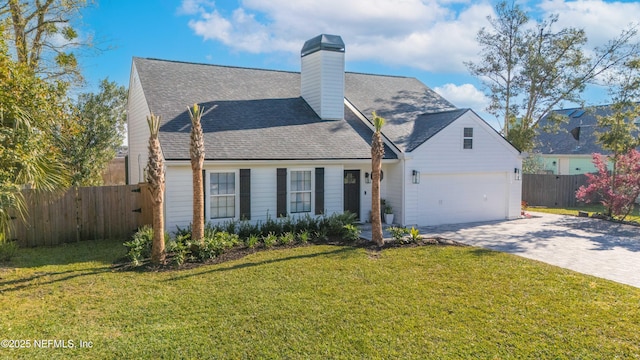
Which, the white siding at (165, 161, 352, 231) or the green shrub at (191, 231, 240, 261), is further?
the white siding at (165, 161, 352, 231)

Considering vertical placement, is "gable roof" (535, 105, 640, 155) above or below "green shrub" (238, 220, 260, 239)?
above

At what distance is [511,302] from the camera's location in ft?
24.2

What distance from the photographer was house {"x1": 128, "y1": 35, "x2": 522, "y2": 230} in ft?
42.2

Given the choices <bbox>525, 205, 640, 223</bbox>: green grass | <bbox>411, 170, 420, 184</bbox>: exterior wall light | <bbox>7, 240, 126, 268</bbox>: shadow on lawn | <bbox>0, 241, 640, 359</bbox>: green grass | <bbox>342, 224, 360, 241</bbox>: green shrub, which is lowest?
<bbox>0, 241, 640, 359</bbox>: green grass

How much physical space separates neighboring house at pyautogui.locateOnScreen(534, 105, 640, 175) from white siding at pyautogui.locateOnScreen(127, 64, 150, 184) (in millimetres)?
24807

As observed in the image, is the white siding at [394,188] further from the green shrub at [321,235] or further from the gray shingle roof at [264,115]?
the green shrub at [321,235]

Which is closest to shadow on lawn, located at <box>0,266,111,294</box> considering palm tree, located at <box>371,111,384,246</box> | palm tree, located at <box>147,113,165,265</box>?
palm tree, located at <box>147,113,165,265</box>

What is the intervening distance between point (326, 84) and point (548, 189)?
14.3 meters

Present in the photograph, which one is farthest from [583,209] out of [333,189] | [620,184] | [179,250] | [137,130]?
[137,130]

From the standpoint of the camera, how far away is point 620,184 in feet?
55.1

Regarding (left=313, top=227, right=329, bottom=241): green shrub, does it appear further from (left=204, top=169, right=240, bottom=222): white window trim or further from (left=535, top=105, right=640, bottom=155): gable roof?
(left=535, top=105, right=640, bottom=155): gable roof

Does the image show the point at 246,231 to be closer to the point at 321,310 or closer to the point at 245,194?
the point at 245,194

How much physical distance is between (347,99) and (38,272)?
516 inches

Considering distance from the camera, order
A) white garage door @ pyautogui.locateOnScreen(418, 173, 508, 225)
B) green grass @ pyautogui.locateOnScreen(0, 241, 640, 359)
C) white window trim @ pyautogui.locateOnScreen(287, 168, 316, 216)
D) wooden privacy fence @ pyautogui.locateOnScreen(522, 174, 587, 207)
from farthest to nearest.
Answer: wooden privacy fence @ pyautogui.locateOnScreen(522, 174, 587, 207)
white garage door @ pyautogui.locateOnScreen(418, 173, 508, 225)
white window trim @ pyautogui.locateOnScreen(287, 168, 316, 216)
green grass @ pyautogui.locateOnScreen(0, 241, 640, 359)
